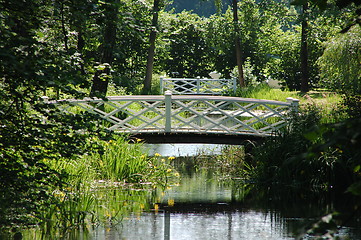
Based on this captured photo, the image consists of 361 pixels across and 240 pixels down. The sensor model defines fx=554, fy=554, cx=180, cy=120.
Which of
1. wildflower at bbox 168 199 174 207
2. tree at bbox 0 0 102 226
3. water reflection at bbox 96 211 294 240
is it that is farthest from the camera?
wildflower at bbox 168 199 174 207

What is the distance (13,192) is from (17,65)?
1.68 m

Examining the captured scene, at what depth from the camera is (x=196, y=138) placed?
40.1 feet

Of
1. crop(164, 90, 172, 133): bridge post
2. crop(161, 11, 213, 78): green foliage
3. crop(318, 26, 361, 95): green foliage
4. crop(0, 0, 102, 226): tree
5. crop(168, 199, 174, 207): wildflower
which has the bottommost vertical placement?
crop(168, 199, 174, 207): wildflower

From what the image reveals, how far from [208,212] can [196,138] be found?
12.9ft

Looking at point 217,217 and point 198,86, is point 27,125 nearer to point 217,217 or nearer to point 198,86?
point 217,217

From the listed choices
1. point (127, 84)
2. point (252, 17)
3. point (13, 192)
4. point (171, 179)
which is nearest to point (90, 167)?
point (171, 179)

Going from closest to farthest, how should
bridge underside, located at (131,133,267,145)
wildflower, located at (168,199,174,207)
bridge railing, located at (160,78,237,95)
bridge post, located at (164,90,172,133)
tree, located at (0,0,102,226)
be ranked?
tree, located at (0,0,102,226) < wildflower, located at (168,199,174,207) < bridge post, located at (164,90,172,133) < bridge underside, located at (131,133,267,145) < bridge railing, located at (160,78,237,95)

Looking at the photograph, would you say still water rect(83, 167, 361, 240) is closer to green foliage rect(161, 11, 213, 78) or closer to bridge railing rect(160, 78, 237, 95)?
bridge railing rect(160, 78, 237, 95)

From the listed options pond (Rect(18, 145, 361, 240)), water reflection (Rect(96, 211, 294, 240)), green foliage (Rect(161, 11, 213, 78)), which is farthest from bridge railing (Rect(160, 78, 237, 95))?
water reflection (Rect(96, 211, 294, 240))

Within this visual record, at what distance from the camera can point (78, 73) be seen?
4.55 metres

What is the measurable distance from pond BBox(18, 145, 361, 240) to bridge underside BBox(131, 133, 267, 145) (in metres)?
1.22

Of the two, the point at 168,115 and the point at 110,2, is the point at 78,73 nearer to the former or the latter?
the point at 110,2

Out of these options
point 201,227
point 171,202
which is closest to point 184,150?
point 171,202

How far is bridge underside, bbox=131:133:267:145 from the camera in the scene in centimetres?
1214
